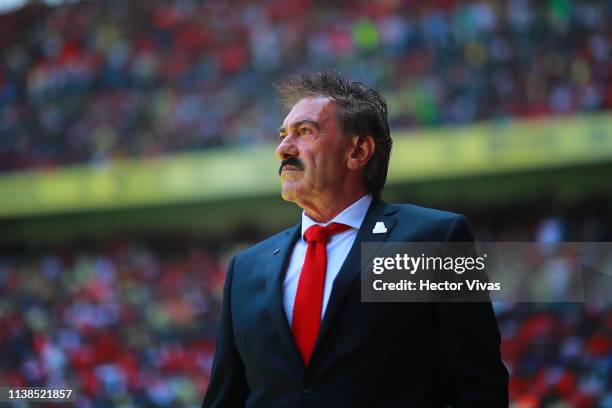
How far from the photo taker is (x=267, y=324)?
1.71 meters

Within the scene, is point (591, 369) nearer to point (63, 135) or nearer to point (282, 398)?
point (282, 398)

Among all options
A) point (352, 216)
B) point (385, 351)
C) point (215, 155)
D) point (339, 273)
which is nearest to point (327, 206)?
point (352, 216)

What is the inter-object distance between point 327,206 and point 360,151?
0.44 feet

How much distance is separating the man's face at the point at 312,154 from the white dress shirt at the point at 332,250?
0.05 m

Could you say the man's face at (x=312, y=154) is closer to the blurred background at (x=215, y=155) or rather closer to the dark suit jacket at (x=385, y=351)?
the dark suit jacket at (x=385, y=351)

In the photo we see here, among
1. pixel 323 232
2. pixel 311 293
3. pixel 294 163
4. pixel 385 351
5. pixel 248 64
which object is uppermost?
pixel 248 64

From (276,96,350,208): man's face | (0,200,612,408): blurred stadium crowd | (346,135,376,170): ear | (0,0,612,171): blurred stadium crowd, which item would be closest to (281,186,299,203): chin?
(276,96,350,208): man's face

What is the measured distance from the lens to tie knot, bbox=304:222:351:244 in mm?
1774

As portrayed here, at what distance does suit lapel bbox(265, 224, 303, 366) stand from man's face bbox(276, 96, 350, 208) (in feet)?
0.27

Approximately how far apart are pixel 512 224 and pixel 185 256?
3.36 m

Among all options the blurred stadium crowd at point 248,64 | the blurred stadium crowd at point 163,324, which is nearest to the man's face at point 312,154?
the blurred stadium crowd at point 163,324

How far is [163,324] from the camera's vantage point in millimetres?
8281

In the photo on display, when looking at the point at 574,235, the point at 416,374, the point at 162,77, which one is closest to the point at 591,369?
the point at 574,235

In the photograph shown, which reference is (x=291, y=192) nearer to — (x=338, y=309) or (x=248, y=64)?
(x=338, y=309)
